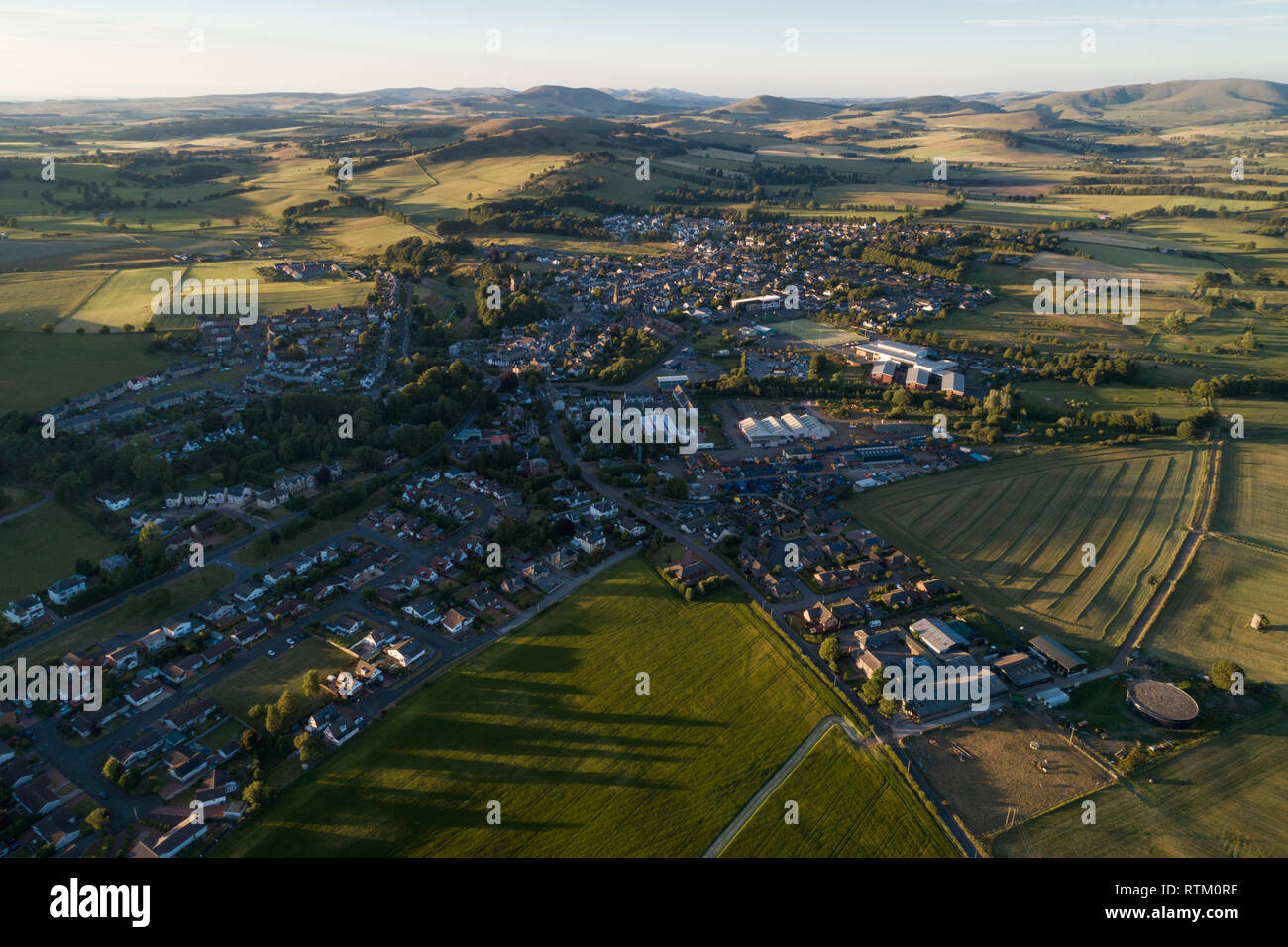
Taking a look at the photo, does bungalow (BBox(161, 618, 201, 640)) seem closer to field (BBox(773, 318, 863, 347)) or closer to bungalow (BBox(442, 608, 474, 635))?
bungalow (BBox(442, 608, 474, 635))

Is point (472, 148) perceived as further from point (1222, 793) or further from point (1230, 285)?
point (1222, 793)

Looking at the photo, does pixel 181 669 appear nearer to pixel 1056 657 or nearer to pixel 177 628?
pixel 177 628

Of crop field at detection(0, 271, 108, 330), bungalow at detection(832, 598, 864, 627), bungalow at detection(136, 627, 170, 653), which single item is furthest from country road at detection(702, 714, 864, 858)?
crop field at detection(0, 271, 108, 330)

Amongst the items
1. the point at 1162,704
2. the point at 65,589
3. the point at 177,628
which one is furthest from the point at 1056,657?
the point at 65,589

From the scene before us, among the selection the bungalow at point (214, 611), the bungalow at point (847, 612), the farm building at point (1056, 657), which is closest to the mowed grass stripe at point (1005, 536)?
the farm building at point (1056, 657)

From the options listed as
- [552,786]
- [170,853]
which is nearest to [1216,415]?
[552,786]
